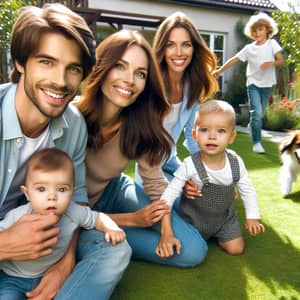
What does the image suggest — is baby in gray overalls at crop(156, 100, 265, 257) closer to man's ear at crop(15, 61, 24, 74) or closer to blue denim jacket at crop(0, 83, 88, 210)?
blue denim jacket at crop(0, 83, 88, 210)

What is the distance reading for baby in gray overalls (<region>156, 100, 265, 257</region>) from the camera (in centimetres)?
236

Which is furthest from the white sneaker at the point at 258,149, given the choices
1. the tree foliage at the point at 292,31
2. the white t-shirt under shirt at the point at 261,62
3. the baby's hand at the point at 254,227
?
the baby's hand at the point at 254,227

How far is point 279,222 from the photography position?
2.98 m

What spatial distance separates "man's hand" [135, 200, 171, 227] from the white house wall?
8.99m

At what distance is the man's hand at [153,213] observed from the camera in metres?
2.30

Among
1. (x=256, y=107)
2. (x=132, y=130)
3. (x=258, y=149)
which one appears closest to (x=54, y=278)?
(x=132, y=130)

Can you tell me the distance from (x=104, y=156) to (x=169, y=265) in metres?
0.76

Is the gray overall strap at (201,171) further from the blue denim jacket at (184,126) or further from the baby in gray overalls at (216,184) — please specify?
the blue denim jacket at (184,126)

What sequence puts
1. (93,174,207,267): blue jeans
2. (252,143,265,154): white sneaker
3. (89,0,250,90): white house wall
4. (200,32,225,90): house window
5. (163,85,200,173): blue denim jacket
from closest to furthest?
1. (93,174,207,267): blue jeans
2. (163,85,200,173): blue denim jacket
3. (252,143,265,154): white sneaker
4. (89,0,250,90): white house wall
5. (200,32,225,90): house window

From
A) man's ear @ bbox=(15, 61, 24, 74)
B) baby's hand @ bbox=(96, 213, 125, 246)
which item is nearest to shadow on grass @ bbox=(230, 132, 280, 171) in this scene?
baby's hand @ bbox=(96, 213, 125, 246)

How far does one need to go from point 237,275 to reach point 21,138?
4.59 ft

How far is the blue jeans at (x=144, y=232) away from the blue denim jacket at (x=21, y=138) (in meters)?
0.54

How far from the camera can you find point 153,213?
2312mm

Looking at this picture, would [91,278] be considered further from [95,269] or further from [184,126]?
[184,126]
